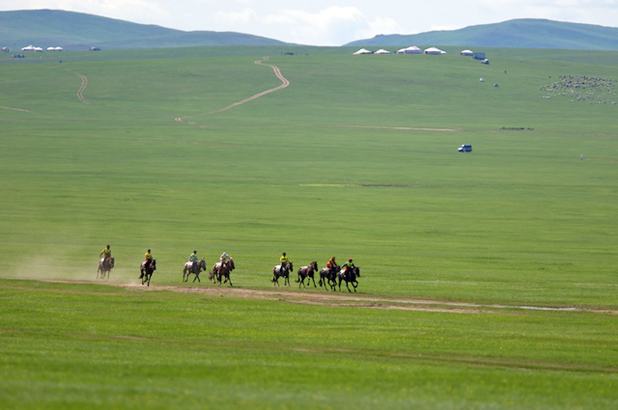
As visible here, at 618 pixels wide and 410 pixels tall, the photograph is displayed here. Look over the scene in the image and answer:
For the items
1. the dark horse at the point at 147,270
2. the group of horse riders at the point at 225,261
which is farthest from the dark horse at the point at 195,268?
the dark horse at the point at 147,270

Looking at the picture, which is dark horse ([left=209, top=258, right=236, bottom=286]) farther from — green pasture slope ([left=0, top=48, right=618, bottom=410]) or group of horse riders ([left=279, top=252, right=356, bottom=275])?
group of horse riders ([left=279, top=252, right=356, bottom=275])

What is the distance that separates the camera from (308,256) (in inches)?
2222

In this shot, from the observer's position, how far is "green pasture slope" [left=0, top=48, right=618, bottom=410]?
21672mm

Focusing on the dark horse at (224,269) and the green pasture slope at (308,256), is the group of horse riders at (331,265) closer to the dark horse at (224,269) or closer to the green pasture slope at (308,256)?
the green pasture slope at (308,256)

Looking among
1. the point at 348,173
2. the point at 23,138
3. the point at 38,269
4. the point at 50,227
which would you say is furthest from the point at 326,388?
the point at 23,138

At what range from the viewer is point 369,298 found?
134 ft

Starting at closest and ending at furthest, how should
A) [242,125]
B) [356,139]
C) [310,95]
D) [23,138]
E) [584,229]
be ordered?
[584,229] < [23,138] < [356,139] < [242,125] < [310,95]

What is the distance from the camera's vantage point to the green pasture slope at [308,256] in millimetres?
21672

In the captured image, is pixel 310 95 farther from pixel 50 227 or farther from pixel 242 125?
pixel 50 227

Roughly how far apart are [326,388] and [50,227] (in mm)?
51683

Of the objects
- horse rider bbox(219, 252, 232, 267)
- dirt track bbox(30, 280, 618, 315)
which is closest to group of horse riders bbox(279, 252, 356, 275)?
dirt track bbox(30, 280, 618, 315)

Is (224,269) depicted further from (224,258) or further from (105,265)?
(105,265)

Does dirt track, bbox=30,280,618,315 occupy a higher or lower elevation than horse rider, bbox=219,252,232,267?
lower

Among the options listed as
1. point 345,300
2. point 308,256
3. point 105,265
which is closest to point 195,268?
point 105,265
